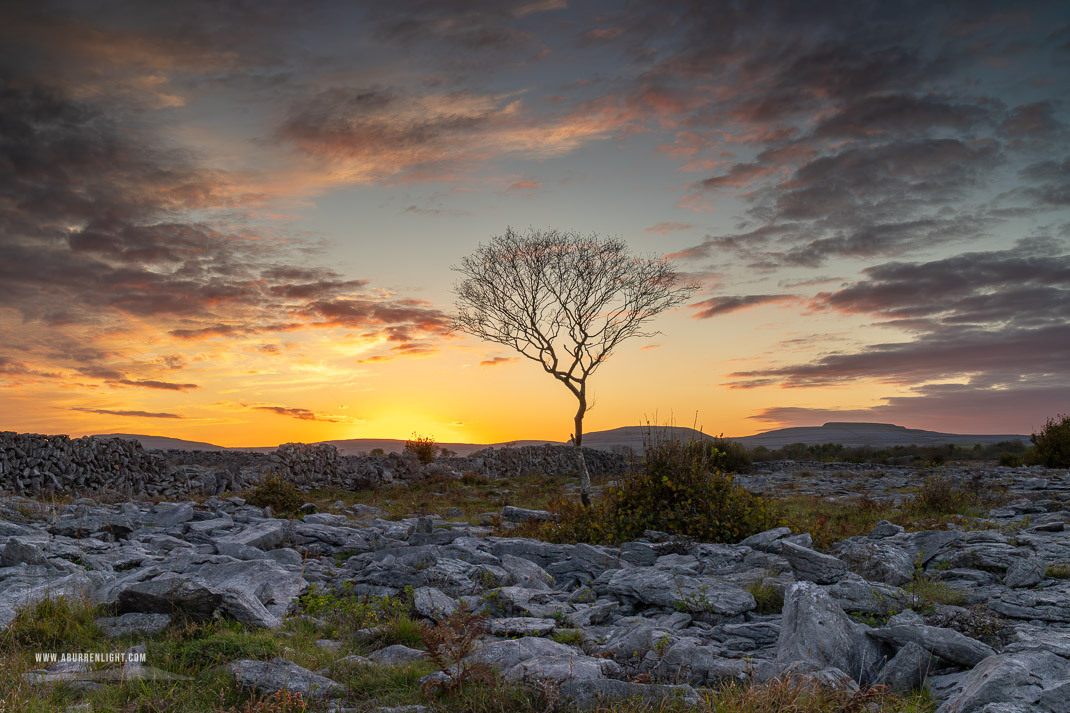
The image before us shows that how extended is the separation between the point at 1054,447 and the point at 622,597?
33.4 meters

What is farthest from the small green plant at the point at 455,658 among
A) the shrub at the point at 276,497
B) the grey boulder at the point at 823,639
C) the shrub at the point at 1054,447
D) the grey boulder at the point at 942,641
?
the shrub at the point at 1054,447

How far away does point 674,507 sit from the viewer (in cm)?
1266

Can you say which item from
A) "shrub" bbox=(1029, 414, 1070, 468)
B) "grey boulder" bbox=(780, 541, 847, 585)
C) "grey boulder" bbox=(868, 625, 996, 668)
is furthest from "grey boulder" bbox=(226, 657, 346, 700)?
"shrub" bbox=(1029, 414, 1070, 468)

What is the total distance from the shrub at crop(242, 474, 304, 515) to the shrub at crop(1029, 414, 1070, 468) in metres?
34.0

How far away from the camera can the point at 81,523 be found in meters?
12.6

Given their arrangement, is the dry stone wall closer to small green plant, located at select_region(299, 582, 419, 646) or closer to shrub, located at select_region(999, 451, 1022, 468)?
small green plant, located at select_region(299, 582, 419, 646)

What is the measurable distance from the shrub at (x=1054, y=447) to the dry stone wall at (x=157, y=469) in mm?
28383

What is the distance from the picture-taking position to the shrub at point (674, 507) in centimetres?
1220

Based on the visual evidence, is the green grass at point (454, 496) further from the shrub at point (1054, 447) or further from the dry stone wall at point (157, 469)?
the shrub at point (1054, 447)

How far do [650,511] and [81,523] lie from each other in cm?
1094

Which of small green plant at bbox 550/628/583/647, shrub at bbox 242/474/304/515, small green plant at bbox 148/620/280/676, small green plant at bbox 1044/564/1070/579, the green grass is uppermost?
shrub at bbox 242/474/304/515

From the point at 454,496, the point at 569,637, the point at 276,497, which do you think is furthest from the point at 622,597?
the point at 454,496

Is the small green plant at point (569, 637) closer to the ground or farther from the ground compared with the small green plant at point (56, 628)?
closer to the ground

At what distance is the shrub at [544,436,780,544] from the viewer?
1220cm
